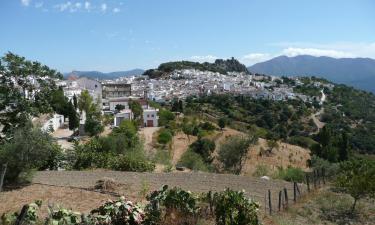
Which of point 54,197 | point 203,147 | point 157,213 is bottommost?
point 203,147

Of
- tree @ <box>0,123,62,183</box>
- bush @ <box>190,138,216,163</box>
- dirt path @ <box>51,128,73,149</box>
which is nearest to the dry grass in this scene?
tree @ <box>0,123,62,183</box>

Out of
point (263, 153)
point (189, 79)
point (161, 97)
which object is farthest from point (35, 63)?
point (189, 79)

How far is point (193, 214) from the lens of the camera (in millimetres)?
8789

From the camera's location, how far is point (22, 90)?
16469 mm

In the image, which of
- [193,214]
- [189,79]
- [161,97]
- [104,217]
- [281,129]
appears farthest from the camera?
[189,79]

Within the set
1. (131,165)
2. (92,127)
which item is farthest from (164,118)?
(131,165)

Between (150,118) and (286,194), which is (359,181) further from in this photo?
(150,118)

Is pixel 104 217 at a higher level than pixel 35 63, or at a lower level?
lower

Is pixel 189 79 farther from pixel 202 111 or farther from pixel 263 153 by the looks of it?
pixel 263 153

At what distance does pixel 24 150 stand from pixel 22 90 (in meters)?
4.70

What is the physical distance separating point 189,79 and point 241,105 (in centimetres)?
5884

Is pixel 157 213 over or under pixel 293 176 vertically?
over

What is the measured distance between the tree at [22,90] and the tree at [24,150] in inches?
113

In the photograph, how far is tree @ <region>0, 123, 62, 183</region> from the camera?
12.4m
